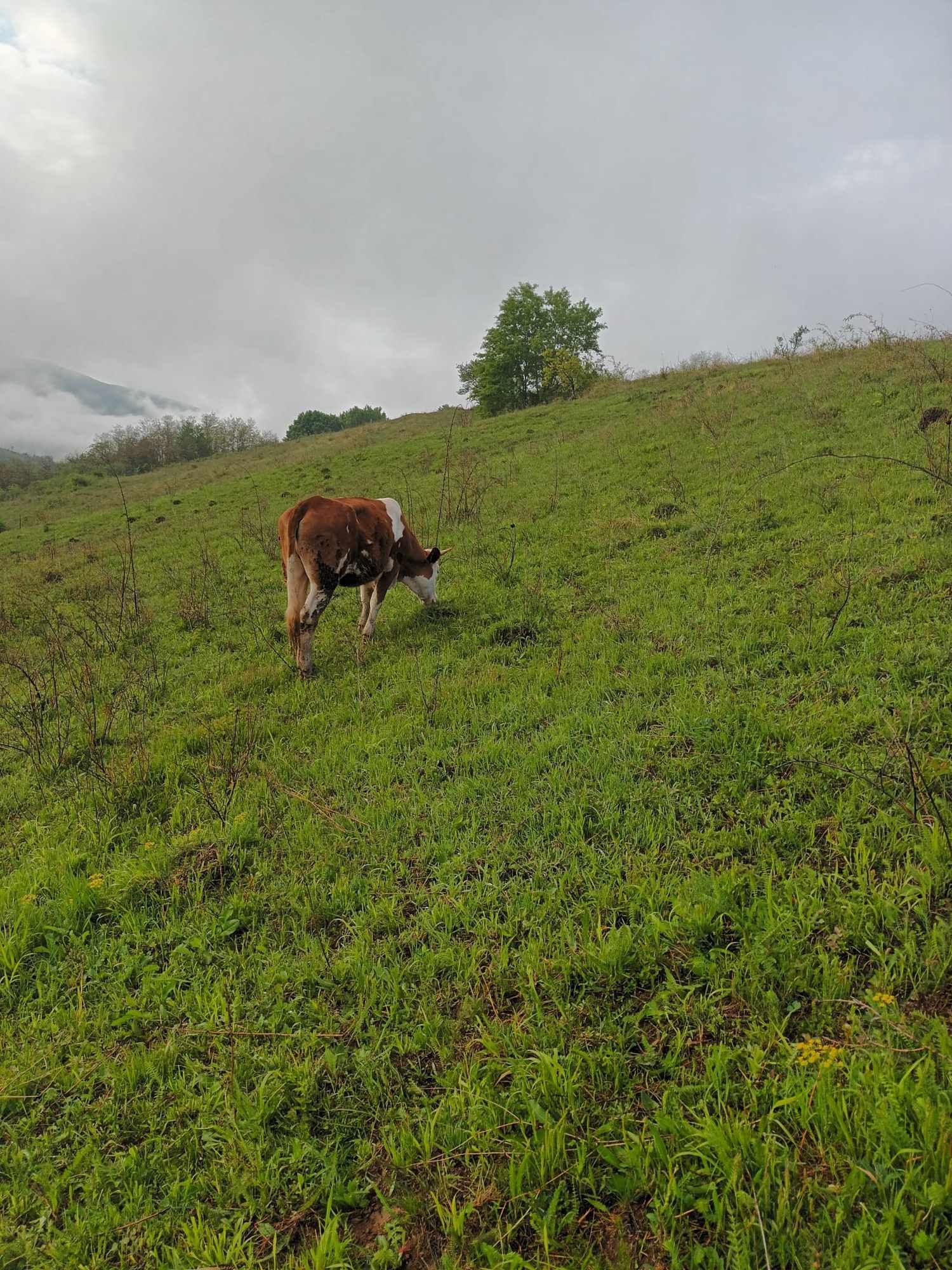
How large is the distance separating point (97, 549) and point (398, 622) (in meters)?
12.3

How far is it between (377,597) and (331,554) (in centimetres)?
109

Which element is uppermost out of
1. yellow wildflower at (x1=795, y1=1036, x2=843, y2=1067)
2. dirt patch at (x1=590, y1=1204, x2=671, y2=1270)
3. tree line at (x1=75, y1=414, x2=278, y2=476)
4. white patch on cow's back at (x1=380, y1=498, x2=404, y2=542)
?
tree line at (x1=75, y1=414, x2=278, y2=476)

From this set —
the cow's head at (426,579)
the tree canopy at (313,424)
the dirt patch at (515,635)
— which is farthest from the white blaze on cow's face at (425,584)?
the tree canopy at (313,424)

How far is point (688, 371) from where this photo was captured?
21891 millimetres

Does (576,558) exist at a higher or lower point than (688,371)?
lower

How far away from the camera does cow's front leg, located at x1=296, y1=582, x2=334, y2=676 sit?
6285 mm

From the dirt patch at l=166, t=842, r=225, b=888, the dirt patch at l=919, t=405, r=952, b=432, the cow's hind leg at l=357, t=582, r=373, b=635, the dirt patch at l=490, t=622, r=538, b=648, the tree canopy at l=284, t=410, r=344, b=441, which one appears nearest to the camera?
the dirt patch at l=166, t=842, r=225, b=888

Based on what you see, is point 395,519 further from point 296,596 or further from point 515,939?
point 515,939

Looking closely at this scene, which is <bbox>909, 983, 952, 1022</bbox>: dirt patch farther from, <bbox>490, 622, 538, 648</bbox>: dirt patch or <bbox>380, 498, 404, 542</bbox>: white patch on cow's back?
<bbox>380, 498, 404, 542</bbox>: white patch on cow's back

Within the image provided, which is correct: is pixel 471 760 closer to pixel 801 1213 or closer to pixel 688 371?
pixel 801 1213

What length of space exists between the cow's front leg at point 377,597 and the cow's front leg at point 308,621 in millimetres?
905

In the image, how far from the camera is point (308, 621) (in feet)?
20.6

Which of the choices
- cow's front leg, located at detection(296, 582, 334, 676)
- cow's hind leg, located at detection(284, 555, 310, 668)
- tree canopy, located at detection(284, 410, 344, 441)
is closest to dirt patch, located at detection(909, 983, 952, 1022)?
cow's front leg, located at detection(296, 582, 334, 676)

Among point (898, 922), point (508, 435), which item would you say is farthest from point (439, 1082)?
point (508, 435)
